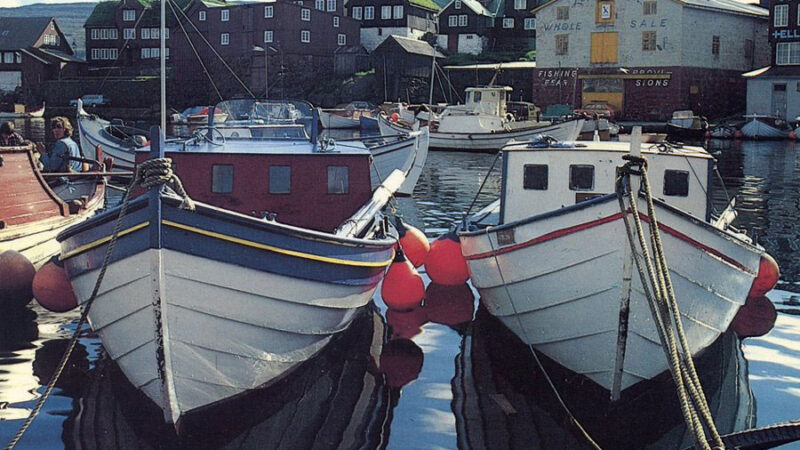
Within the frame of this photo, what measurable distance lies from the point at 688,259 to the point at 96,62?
102m

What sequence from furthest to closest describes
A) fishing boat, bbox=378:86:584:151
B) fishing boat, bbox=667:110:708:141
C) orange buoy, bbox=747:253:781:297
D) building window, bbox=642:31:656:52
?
building window, bbox=642:31:656:52 → fishing boat, bbox=667:110:708:141 → fishing boat, bbox=378:86:584:151 → orange buoy, bbox=747:253:781:297

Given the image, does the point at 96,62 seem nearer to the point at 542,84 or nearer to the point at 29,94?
the point at 29,94

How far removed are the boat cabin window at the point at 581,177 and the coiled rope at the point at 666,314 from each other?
2588mm

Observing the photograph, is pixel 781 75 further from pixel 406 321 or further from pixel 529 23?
pixel 406 321

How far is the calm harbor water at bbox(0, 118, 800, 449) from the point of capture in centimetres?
856

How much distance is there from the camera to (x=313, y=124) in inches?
549

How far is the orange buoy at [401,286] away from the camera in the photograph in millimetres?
12797

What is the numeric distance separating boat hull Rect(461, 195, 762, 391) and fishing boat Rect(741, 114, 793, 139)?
4635 cm

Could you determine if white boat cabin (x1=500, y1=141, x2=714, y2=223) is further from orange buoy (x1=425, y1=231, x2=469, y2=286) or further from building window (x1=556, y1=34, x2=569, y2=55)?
building window (x1=556, y1=34, x2=569, y2=55)

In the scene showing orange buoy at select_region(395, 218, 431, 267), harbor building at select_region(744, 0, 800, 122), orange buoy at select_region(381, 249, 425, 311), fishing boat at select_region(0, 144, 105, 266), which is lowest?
orange buoy at select_region(381, 249, 425, 311)

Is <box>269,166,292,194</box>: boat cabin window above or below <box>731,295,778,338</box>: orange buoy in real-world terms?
above

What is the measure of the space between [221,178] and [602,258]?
546 cm

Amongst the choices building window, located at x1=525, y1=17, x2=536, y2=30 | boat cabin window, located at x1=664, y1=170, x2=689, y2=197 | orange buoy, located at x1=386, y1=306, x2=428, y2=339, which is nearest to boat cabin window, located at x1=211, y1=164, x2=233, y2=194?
orange buoy, located at x1=386, y1=306, x2=428, y2=339

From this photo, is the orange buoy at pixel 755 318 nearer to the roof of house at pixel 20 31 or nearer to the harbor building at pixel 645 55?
the harbor building at pixel 645 55
